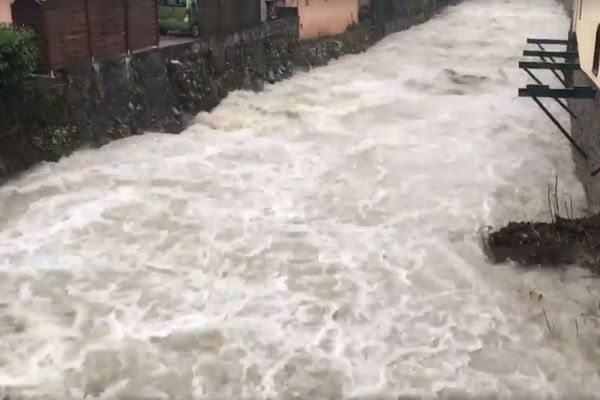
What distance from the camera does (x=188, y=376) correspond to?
659cm

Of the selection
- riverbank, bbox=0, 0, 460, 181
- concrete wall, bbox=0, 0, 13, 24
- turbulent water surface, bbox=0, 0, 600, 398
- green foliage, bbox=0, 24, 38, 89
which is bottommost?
turbulent water surface, bbox=0, 0, 600, 398

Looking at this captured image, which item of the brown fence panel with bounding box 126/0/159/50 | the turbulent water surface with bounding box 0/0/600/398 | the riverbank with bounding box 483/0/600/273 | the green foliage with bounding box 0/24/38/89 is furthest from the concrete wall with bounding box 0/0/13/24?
→ the riverbank with bounding box 483/0/600/273

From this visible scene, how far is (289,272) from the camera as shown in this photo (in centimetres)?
856

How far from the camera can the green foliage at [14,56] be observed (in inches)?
413

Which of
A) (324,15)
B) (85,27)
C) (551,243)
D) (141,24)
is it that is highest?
(85,27)

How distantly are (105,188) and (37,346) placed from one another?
430 centimetres

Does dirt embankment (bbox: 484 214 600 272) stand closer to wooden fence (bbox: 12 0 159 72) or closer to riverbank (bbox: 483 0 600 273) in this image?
riverbank (bbox: 483 0 600 273)

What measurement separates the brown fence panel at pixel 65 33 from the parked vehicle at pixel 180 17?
4347mm

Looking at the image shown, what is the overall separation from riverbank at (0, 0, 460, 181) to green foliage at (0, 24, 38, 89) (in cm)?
43

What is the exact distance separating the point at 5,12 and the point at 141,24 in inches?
118

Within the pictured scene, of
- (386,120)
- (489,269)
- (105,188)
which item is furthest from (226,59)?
(489,269)

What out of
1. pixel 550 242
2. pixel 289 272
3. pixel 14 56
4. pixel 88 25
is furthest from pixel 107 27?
pixel 550 242

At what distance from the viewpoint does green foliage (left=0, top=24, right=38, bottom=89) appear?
10.5 metres

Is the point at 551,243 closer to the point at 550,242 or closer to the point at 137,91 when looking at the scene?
the point at 550,242
